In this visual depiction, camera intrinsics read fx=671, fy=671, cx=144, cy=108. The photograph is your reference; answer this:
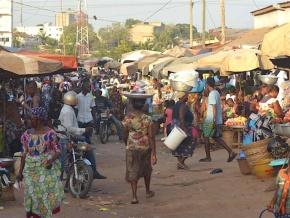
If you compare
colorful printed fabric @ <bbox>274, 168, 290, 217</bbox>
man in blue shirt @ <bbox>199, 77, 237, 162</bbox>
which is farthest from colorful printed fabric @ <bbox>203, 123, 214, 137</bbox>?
colorful printed fabric @ <bbox>274, 168, 290, 217</bbox>

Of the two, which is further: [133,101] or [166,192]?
[166,192]

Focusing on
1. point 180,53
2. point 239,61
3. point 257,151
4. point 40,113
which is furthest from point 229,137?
point 180,53

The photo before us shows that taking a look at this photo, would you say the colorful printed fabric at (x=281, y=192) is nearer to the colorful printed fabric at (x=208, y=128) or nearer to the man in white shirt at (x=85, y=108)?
the colorful printed fabric at (x=208, y=128)

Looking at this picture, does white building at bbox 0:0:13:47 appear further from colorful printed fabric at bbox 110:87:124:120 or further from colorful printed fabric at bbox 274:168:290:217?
colorful printed fabric at bbox 274:168:290:217

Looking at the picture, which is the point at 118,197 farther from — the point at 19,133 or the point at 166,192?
the point at 19,133

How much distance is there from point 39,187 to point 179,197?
3533 millimetres

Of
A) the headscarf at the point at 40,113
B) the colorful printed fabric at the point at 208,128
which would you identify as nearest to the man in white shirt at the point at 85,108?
the colorful printed fabric at the point at 208,128

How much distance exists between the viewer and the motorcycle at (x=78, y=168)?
10.5m

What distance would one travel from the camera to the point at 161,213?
9516 mm

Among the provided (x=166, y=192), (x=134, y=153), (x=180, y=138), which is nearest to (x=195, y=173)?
(x=180, y=138)

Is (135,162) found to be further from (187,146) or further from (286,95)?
(286,95)

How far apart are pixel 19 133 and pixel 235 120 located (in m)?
5.93

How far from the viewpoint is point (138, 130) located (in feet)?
33.5

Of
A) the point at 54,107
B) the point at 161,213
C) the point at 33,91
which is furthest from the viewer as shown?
the point at 54,107
